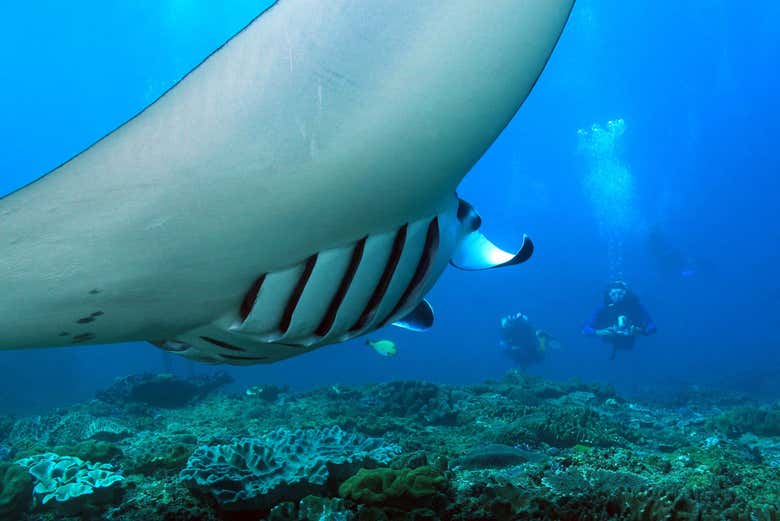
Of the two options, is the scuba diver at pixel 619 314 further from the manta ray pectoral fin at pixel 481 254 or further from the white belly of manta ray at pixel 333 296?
the white belly of manta ray at pixel 333 296

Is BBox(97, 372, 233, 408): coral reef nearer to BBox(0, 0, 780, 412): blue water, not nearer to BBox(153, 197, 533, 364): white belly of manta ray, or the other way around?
BBox(153, 197, 533, 364): white belly of manta ray

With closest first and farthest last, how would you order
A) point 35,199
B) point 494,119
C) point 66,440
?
1. point 35,199
2. point 494,119
3. point 66,440

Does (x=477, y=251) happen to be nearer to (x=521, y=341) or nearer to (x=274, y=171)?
(x=274, y=171)

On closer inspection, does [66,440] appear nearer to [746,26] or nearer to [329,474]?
[329,474]

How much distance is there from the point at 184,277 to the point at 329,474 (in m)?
2.18

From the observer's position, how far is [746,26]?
129 feet

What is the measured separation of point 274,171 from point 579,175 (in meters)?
75.1

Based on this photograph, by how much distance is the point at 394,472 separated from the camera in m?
2.57

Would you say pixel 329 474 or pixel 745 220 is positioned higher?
pixel 745 220

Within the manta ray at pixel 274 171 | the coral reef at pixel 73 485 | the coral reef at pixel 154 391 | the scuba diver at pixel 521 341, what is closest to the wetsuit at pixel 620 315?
the scuba diver at pixel 521 341

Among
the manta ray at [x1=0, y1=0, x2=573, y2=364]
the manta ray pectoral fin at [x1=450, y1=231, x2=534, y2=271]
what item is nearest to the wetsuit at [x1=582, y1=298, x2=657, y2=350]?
the manta ray pectoral fin at [x1=450, y1=231, x2=534, y2=271]

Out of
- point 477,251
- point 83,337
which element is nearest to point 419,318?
point 477,251

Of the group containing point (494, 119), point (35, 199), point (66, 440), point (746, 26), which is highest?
point (746, 26)

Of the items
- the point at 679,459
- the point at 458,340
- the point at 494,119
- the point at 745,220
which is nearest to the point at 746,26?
the point at 745,220
